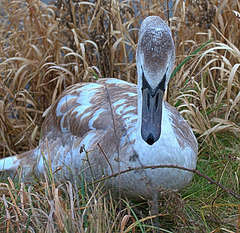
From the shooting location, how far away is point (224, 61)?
3.66 m

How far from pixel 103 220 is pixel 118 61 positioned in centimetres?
244

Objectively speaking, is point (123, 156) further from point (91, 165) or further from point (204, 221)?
point (204, 221)

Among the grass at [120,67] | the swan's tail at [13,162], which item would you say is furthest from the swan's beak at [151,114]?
the swan's tail at [13,162]

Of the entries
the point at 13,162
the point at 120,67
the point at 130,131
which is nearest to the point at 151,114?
the point at 130,131

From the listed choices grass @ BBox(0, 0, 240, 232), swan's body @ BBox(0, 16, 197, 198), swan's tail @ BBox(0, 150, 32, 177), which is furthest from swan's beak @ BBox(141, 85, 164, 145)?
swan's tail @ BBox(0, 150, 32, 177)

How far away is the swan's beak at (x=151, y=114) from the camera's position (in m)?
2.34

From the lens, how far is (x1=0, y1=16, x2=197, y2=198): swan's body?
233 cm

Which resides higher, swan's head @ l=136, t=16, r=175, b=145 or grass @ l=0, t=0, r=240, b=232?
swan's head @ l=136, t=16, r=175, b=145

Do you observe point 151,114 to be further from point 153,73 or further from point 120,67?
point 120,67

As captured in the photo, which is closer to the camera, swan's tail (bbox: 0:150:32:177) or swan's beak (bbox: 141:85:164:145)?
swan's beak (bbox: 141:85:164:145)

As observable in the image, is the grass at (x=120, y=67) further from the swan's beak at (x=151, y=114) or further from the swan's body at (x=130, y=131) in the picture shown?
the swan's beak at (x=151, y=114)

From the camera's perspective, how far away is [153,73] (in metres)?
2.28

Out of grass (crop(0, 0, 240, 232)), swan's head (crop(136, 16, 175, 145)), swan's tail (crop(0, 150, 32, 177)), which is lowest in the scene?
swan's tail (crop(0, 150, 32, 177))

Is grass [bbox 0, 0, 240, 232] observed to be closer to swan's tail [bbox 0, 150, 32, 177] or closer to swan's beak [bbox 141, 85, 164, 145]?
swan's tail [bbox 0, 150, 32, 177]
